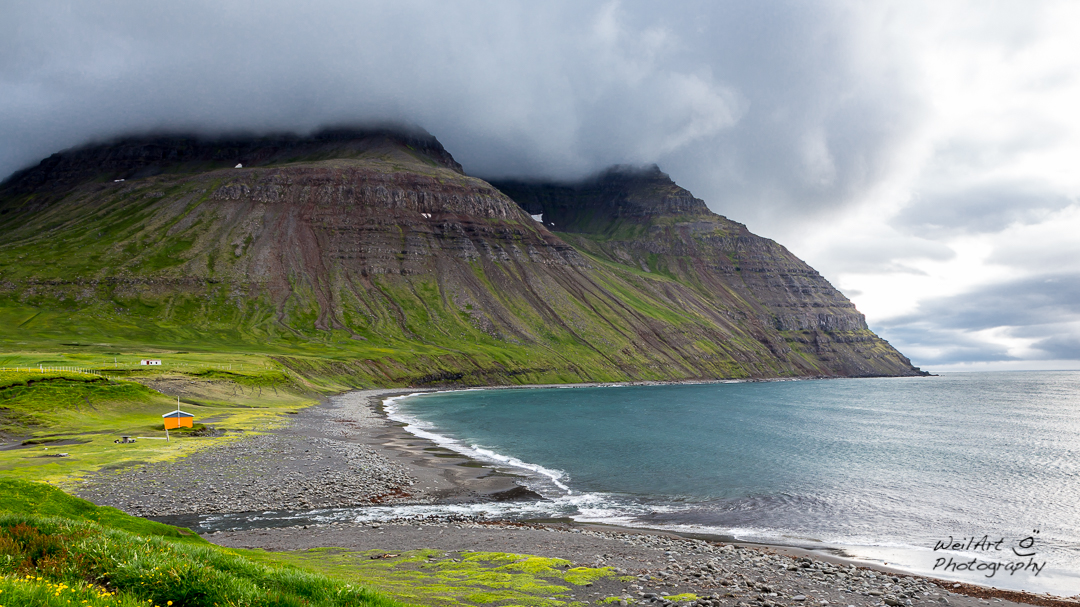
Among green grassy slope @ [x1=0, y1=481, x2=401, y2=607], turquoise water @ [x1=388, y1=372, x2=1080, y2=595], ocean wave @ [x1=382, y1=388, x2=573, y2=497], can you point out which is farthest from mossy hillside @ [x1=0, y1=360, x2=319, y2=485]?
green grassy slope @ [x1=0, y1=481, x2=401, y2=607]

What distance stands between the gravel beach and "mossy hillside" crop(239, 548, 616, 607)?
1.15 m

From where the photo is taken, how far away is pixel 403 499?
43656 millimetres

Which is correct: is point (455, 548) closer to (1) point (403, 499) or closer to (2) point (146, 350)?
(1) point (403, 499)

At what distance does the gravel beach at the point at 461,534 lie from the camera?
24.0 m

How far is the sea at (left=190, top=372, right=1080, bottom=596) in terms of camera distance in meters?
35.0

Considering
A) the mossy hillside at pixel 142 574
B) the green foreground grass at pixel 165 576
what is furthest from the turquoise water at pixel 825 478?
the mossy hillside at pixel 142 574

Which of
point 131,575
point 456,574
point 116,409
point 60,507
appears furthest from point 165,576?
point 116,409

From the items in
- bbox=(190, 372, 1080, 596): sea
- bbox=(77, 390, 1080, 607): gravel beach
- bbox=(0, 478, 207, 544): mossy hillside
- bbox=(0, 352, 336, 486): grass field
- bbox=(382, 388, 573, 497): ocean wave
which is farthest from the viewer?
bbox=(382, 388, 573, 497): ocean wave

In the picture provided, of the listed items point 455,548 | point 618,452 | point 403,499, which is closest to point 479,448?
point 618,452

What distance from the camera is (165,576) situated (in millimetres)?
11109

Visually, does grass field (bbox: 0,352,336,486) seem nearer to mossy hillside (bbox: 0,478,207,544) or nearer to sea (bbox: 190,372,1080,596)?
sea (bbox: 190,372,1080,596)

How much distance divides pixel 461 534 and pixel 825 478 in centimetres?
3949

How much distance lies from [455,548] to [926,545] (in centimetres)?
2728

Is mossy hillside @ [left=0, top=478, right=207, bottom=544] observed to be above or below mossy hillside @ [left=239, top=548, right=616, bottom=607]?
above
